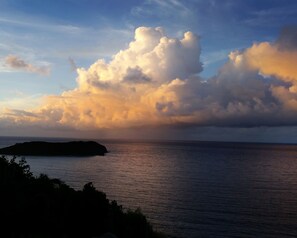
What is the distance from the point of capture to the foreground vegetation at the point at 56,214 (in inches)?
1420

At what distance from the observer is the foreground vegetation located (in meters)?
36.1

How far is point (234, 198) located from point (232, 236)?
1146 inches

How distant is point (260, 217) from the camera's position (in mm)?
60000

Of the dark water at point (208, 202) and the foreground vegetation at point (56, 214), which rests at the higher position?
the foreground vegetation at point (56, 214)

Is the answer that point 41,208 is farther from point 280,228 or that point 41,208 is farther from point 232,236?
point 280,228

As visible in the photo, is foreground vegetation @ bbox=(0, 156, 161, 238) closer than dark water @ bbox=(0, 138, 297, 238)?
Yes

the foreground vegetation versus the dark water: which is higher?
the foreground vegetation

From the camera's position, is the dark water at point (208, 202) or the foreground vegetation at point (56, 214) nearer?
the foreground vegetation at point (56, 214)

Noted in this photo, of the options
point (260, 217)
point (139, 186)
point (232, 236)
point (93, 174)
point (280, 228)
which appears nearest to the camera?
point (232, 236)

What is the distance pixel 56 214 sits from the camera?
3928 cm

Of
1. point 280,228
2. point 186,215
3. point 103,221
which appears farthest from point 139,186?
point 103,221

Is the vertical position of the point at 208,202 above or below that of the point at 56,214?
below

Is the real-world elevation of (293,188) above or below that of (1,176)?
below

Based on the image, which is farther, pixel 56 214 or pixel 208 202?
pixel 208 202
